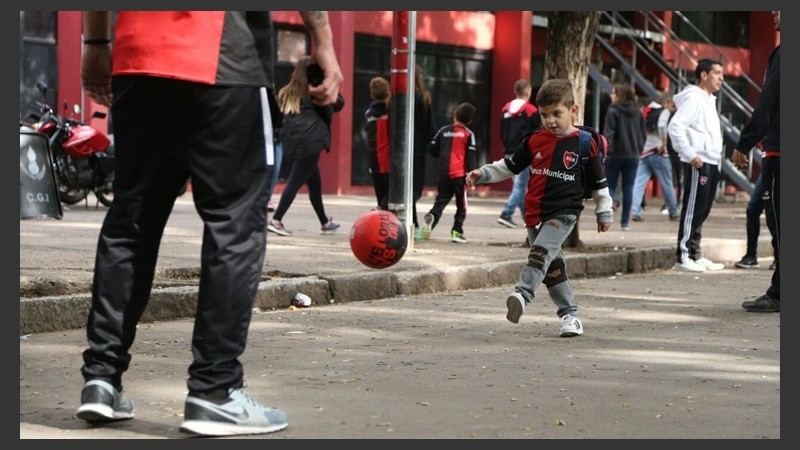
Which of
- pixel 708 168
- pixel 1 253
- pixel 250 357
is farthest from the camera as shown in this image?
pixel 708 168

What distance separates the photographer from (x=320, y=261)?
11.1m

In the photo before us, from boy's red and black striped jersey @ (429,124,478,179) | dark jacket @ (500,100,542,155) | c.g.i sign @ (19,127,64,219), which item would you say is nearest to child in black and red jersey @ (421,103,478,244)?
boy's red and black striped jersey @ (429,124,478,179)

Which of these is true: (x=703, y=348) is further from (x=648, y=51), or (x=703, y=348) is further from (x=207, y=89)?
(x=648, y=51)

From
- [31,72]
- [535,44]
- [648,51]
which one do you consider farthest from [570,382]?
[535,44]

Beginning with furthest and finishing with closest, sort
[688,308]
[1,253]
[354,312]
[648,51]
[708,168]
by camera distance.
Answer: [648,51] → [708,168] → [688,308] → [354,312] → [1,253]

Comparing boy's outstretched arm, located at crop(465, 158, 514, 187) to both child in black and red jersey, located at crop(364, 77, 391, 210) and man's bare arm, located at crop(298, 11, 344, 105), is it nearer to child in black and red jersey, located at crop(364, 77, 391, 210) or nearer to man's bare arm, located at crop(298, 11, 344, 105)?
man's bare arm, located at crop(298, 11, 344, 105)

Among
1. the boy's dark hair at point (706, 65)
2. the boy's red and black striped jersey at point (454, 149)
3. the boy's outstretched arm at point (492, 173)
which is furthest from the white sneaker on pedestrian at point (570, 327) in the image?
the boy's red and black striped jersey at point (454, 149)

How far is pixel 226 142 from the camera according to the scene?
485 cm

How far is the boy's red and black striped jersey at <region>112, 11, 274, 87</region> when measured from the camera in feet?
15.7

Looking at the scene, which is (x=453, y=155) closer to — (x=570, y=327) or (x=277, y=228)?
(x=277, y=228)

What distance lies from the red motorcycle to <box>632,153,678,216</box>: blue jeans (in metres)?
6.82

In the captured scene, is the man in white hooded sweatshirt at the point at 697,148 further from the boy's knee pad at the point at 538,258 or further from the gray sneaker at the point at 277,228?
the boy's knee pad at the point at 538,258

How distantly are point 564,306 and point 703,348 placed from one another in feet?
3.00

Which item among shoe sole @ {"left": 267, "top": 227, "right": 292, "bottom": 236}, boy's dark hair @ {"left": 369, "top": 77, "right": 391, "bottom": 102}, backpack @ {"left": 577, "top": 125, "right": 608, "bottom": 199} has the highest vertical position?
boy's dark hair @ {"left": 369, "top": 77, "right": 391, "bottom": 102}
